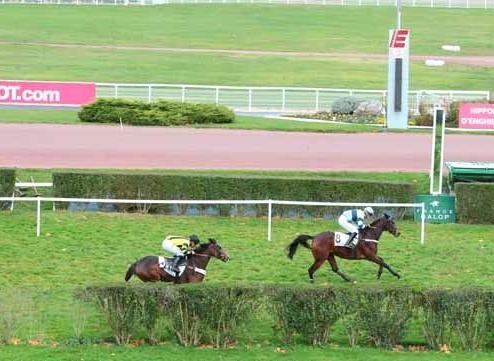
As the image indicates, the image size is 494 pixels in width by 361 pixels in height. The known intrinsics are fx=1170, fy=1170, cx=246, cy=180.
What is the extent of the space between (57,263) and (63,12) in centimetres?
5367

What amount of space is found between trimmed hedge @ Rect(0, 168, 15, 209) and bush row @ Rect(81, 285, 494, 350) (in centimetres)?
763

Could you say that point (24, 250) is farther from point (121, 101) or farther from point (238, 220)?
point (121, 101)

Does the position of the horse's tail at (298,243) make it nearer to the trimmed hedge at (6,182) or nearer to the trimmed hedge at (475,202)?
the trimmed hedge at (475,202)

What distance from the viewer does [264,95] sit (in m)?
38.6

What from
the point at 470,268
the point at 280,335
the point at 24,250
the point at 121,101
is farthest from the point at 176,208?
the point at 121,101

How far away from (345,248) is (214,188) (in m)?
5.25

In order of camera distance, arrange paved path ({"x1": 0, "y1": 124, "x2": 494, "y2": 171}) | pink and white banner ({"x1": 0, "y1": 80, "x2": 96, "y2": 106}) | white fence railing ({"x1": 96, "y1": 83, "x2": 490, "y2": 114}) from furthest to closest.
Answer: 1. white fence railing ({"x1": 96, "y1": 83, "x2": 490, "y2": 114})
2. pink and white banner ({"x1": 0, "y1": 80, "x2": 96, "y2": 106})
3. paved path ({"x1": 0, "y1": 124, "x2": 494, "y2": 171})

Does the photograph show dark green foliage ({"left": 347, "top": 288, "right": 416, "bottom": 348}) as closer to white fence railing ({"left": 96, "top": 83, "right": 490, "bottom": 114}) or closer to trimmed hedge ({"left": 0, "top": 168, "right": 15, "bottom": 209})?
trimmed hedge ({"left": 0, "top": 168, "right": 15, "bottom": 209})

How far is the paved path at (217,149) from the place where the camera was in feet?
78.7

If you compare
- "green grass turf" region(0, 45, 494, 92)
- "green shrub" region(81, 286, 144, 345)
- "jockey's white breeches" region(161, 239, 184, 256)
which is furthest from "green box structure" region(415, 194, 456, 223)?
"green grass turf" region(0, 45, 494, 92)

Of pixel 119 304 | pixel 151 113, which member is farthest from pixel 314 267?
pixel 151 113

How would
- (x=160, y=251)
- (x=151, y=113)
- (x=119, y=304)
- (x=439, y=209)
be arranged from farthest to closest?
(x=151, y=113)
(x=439, y=209)
(x=160, y=251)
(x=119, y=304)

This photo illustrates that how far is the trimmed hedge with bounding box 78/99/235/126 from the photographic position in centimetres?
3005

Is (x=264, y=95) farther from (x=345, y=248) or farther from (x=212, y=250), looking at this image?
(x=212, y=250)
